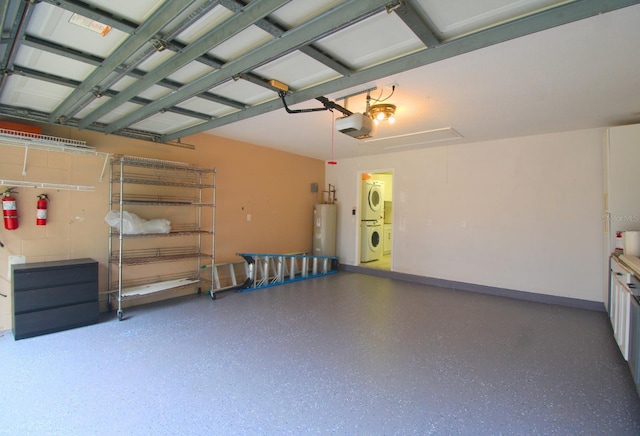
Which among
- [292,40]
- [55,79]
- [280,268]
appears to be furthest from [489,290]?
[55,79]

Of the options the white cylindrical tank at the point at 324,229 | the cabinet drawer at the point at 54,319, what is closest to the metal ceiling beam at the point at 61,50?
the cabinet drawer at the point at 54,319

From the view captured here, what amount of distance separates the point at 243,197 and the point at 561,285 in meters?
5.15

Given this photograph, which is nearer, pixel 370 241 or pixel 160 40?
pixel 160 40

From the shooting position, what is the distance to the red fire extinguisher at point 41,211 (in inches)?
131

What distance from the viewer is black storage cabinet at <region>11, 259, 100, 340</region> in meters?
2.99

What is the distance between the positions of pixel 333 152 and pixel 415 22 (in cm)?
442

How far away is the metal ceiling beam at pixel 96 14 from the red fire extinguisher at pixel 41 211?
2.63 meters

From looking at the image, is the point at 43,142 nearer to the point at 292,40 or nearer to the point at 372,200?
the point at 292,40

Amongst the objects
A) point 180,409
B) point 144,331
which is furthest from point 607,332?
point 144,331

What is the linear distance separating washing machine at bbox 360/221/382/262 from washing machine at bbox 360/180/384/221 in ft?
0.56

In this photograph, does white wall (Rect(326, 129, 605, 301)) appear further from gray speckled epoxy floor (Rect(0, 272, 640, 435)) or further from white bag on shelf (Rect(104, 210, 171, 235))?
white bag on shelf (Rect(104, 210, 171, 235))

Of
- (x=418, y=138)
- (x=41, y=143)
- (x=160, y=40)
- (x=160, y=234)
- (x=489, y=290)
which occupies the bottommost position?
(x=489, y=290)

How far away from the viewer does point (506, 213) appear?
4852 millimetres

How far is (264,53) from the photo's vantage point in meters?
1.97
